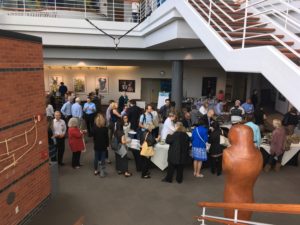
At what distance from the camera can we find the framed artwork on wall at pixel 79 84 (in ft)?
59.5

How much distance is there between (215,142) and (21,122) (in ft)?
14.9

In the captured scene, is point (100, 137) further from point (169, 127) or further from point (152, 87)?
point (152, 87)

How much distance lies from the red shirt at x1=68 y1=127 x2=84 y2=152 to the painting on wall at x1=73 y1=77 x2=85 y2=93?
1156cm

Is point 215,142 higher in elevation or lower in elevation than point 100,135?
lower

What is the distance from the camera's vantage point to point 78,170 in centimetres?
737

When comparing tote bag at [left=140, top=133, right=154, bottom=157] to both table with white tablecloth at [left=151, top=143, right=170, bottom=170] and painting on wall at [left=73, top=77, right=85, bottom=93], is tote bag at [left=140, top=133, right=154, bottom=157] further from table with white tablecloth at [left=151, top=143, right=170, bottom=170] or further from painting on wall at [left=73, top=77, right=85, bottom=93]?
painting on wall at [left=73, top=77, right=85, bottom=93]

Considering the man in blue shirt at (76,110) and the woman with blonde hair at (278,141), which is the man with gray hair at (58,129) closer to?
the man in blue shirt at (76,110)

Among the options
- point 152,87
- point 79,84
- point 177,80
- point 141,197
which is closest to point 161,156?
point 141,197

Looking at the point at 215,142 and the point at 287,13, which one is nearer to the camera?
the point at 287,13

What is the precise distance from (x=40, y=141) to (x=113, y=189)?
2176mm

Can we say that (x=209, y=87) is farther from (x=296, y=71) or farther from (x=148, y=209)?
(x=296, y=71)

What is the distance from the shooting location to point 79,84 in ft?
59.6

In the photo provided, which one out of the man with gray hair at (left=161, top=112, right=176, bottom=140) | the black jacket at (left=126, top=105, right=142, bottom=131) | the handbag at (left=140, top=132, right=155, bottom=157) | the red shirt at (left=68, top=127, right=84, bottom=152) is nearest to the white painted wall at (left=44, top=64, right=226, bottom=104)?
the black jacket at (left=126, top=105, right=142, bottom=131)

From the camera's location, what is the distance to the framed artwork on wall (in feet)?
59.5
